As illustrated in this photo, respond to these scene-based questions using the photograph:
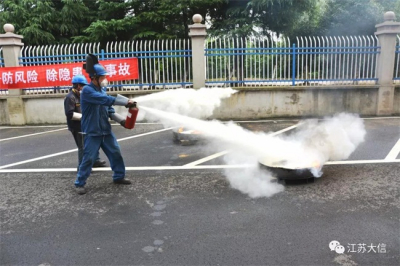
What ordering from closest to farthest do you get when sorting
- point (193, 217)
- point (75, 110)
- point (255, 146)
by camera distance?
point (193, 217)
point (75, 110)
point (255, 146)

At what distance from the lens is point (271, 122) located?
10.0 m

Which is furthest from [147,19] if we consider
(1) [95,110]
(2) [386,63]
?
(1) [95,110]

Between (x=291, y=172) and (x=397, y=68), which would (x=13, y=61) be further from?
(x=397, y=68)

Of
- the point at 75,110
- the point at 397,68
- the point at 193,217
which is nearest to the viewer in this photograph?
the point at 193,217

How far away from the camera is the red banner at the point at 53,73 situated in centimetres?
1055

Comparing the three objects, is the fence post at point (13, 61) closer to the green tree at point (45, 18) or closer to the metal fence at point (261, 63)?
the metal fence at point (261, 63)

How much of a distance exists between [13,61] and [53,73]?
54.4 inches

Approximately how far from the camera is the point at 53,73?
421 inches

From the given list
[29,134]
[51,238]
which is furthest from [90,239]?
Answer: [29,134]

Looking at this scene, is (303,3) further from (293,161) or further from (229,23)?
(293,161)

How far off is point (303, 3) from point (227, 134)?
9890 millimetres

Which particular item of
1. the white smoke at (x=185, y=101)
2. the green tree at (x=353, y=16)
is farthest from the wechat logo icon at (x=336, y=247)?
the green tree at (x=353, y=16)

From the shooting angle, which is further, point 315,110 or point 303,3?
point 303,3

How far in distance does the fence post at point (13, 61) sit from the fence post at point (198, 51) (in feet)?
18.8
